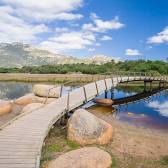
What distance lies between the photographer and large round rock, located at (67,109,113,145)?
50.5 feet

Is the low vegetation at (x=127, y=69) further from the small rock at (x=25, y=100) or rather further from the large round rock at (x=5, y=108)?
the large round rock at (x=5, y=108)

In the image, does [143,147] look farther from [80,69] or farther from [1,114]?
[80,69]

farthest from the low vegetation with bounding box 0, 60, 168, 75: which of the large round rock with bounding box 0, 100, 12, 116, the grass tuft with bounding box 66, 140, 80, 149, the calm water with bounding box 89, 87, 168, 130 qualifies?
the grass tuft with bounding box 66, 140, 80, 149

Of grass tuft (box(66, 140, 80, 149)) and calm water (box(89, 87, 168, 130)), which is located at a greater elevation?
Answer: grass tuft (box(66, 140, 80, 149))

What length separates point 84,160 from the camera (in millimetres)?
11617

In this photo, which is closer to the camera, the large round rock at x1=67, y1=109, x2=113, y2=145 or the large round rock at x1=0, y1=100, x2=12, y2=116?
the large round rock at x1=67, y1=109, x2=113, y2=145

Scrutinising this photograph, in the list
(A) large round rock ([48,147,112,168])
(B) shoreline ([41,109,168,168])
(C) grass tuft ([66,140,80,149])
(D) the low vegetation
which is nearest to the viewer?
(A) large round rock ([48,147,112,168])

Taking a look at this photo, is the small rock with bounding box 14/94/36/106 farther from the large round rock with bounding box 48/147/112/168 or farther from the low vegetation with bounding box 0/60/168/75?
the low vegetation with bounding box 0/60/168/75

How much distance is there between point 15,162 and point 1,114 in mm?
14722

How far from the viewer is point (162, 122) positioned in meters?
25.7

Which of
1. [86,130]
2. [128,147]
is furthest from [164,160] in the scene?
[86,130]

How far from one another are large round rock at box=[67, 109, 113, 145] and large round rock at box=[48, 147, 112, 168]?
280cm

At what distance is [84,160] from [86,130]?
3.87 m

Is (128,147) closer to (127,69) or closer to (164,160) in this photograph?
(164,160)
